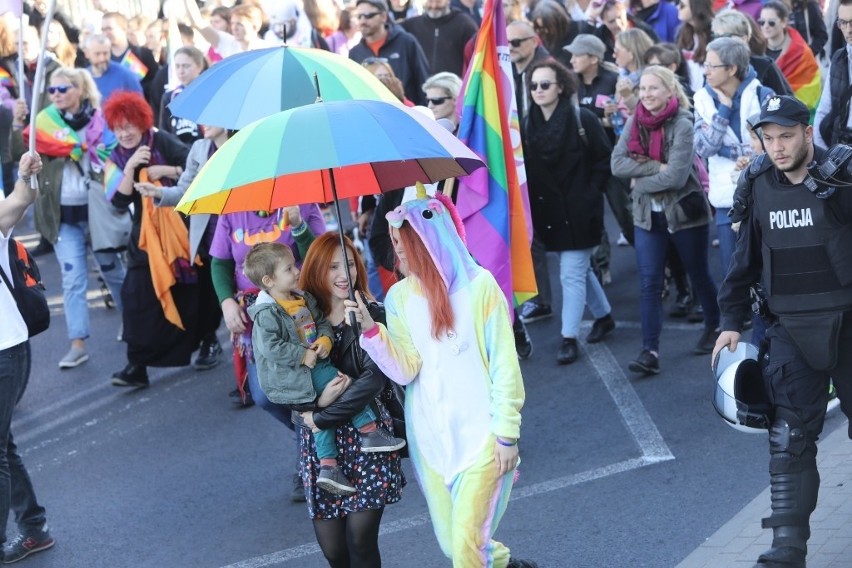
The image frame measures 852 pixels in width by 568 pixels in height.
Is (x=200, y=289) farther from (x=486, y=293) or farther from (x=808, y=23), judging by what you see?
(x=808, y=23)

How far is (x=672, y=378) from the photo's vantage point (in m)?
8.09

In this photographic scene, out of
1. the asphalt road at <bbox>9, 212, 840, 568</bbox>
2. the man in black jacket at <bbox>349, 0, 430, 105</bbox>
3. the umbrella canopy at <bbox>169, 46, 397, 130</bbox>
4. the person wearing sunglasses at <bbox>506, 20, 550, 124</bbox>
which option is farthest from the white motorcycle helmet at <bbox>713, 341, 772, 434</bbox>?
the man in black jacket at <bbox>349, 0, 430, 105</bbox>

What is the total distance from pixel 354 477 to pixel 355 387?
357 millimetres

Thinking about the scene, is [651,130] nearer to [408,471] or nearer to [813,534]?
[408,471]

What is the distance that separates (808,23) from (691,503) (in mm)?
6411

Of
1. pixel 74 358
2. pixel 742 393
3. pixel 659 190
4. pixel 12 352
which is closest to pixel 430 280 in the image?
pixel 742 393

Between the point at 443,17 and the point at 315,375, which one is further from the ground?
the point at 443,17

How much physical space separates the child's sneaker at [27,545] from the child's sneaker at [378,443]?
2424 mm

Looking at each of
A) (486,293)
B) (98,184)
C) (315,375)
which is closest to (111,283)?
(98,184)

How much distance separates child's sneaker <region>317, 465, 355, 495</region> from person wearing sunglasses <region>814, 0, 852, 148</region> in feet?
13.0

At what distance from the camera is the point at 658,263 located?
830 cm

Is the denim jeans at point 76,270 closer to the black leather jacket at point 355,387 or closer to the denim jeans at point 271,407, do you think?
the denim jeans at point 271,407

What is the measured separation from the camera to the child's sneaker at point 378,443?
16.3 feet

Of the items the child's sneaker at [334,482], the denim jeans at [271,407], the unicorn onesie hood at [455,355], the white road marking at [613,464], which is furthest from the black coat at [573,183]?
the child's sneaker at [334,482]
